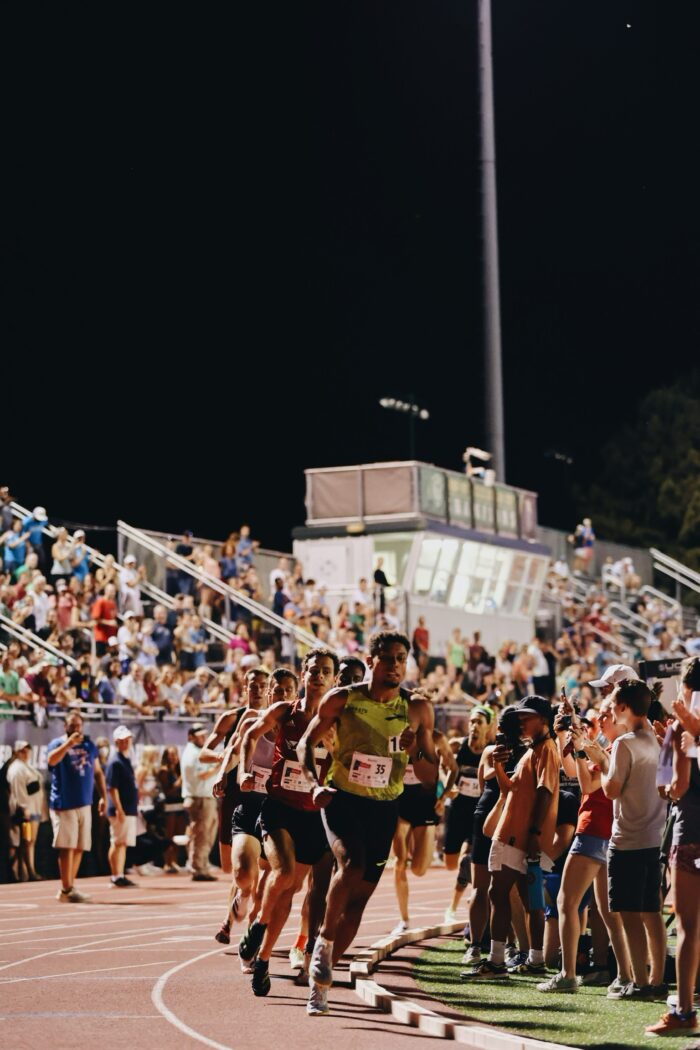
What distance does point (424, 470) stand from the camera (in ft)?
141

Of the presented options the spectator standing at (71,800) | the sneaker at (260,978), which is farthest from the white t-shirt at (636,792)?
the spectator standing at (71,800)

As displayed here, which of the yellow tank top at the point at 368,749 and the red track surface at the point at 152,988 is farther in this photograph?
the yellow tank top at the point at 368,749

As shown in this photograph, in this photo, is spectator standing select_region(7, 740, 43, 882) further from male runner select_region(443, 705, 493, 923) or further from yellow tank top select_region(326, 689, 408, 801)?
yellow tank top select_region(326, 689, 408, 801)

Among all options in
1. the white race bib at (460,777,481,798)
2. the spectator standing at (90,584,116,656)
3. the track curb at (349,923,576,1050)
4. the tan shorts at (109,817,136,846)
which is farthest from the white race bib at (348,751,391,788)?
the spectator standing at (90,584,116,656)

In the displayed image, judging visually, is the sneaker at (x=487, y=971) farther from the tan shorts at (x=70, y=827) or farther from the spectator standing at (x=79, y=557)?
the spectator standing at (x=79, y=557)

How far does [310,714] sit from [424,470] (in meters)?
31.1

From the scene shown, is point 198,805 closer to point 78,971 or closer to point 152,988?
point 78,971

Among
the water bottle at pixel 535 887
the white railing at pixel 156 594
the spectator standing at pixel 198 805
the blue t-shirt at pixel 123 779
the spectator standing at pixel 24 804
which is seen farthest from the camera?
the white railing at pixel 156 594

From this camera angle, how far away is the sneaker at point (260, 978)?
11.0m

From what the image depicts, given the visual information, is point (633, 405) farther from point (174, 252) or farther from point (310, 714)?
point (310, 714)

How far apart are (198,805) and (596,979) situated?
12016 mm

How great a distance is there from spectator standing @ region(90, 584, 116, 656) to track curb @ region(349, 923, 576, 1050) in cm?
1473

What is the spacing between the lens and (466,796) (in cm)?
1625

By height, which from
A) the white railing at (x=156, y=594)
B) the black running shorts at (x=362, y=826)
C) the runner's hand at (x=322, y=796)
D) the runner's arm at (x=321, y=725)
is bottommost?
the black running shorts at (x=362, y=826)
